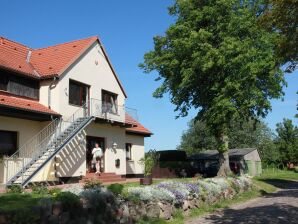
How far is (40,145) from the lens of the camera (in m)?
21.2

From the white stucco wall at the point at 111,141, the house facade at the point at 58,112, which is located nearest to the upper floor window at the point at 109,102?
the house facade at the point at 58,112

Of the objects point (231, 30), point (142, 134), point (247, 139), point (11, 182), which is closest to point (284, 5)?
point (11, 182)

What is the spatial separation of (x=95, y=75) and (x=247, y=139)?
174 feet

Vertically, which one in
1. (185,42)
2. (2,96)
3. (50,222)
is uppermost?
(185,42)

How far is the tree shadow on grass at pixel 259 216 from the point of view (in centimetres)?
1392

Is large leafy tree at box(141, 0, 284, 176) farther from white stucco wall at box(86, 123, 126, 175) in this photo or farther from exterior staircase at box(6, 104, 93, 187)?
exterior staircase at box(6, 104, 93, 187)

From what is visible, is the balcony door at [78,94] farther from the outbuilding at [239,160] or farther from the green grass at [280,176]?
Answer: the outbuilding at [239,160]

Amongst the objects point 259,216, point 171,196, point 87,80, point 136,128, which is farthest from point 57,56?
point 259,216

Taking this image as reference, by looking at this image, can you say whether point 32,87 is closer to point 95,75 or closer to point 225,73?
point 95,75

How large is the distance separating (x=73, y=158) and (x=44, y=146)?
7.21ft

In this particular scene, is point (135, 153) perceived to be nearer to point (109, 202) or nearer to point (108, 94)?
point (108, 94)

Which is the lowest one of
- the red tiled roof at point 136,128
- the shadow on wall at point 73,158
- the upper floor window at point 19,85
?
the shadow on wall at point 73,158

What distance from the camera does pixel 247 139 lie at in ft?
244

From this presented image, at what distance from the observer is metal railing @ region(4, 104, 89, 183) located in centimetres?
1916
